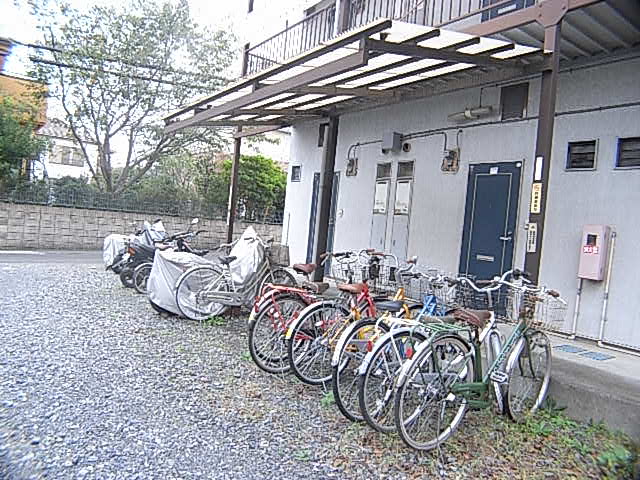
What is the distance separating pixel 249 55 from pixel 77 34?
6.82 meters

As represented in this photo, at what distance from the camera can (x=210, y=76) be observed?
605 inches

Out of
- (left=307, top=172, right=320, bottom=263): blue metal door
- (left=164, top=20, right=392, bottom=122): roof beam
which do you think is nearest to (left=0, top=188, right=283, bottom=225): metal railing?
(left=307, top=172, right=320, bottom=263): blue metal door

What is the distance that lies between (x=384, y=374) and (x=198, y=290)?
3.52 metres

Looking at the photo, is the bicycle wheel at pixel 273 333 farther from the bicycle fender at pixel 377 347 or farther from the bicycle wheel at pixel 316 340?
the bicycle fender at pixel 377 347

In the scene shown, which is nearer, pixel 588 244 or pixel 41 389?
pixel 41 389

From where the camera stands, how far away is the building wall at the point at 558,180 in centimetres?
518

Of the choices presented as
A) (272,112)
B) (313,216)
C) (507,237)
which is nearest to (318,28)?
(272,112)

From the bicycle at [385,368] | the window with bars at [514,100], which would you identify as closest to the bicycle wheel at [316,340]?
the bicycle at [385,368]

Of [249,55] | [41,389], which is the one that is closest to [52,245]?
[249,55]

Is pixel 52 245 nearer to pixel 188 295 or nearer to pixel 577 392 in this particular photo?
pixel 188 295

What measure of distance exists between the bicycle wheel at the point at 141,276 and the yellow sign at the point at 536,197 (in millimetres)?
5485

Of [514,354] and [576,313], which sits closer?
[514,354]

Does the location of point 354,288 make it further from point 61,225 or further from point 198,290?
point 61,225

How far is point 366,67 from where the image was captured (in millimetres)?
5562
